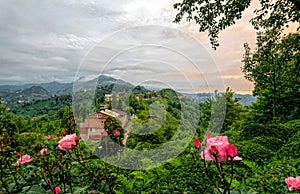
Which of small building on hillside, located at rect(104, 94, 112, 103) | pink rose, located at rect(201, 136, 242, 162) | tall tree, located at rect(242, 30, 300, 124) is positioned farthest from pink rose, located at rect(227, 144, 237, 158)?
tall tree, located at rect(242, 30, 300, 124)

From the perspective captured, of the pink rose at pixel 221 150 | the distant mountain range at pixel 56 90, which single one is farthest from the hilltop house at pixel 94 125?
the pink rose at pixel 221 150


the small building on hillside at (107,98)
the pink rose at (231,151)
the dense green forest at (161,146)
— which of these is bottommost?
the dense green forest at (161,146)

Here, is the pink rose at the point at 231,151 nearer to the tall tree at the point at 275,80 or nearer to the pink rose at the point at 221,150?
the pink rose at the point at 221,150

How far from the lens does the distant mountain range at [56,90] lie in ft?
8.98

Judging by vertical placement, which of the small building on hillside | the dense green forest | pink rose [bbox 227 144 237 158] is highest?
the small building on hillside

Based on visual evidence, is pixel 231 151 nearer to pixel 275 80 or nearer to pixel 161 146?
pixel 161 146

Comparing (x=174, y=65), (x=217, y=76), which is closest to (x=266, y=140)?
(x=217, y=76)

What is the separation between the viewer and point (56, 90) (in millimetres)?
6555

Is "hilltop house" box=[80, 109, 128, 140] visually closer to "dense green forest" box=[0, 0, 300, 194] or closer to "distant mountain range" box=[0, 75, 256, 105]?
"dense green forest" box=[0, 0, 300, 194]

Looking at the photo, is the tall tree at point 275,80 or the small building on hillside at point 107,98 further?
the tall tree at point 275,80

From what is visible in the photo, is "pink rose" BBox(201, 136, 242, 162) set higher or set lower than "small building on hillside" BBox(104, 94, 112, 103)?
lower

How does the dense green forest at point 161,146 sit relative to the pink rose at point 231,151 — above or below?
below

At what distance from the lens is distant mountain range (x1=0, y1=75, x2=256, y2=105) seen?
274 centimetres

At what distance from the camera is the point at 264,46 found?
9.20 metres
